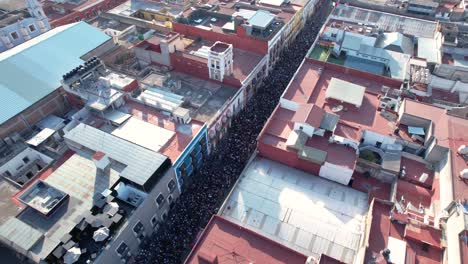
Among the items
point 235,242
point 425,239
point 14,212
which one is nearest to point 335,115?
point 425,239

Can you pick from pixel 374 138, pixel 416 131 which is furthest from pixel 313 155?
pixel 416 131

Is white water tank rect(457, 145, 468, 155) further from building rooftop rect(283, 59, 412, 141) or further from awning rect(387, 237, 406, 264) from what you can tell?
awning rect(387, 237, 406, 264)

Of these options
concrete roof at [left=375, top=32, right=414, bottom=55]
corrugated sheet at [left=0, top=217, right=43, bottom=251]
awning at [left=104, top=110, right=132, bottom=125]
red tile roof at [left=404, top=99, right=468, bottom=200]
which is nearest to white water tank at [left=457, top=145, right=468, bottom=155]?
red tile roof at [left=404, top=99, right=468, bottom=200]

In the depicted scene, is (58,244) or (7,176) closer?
(58,244)

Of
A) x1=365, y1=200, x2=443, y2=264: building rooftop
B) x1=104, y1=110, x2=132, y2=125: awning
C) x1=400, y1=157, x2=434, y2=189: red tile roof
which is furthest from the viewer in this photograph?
x1=104, y1=110, x2=132, y2=125: awning

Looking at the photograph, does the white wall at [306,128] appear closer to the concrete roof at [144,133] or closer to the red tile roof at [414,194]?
the red tile roof at [414,194]

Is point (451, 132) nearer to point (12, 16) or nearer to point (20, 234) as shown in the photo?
point (20, 234)

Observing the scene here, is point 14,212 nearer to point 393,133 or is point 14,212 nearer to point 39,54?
point 39,54
